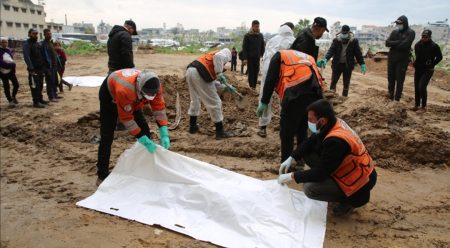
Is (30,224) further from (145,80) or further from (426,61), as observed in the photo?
(426,61)

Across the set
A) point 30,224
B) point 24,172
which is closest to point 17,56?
point 24,172

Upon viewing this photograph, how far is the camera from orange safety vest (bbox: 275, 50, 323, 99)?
3215 mm

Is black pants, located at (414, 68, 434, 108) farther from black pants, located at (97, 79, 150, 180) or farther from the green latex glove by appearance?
black pants, located at (97, 79, 150, 180)

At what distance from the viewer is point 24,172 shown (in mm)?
3738

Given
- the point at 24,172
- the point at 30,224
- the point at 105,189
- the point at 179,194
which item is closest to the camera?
the point at 30,224

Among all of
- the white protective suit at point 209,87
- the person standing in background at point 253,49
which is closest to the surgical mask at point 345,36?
the person standing in background at point 253,49

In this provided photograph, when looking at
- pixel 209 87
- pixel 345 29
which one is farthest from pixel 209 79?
pixel 345 29

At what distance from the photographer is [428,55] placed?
6.08 meters

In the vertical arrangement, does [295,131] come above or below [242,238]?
above

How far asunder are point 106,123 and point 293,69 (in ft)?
5.94

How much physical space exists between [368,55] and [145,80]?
54.3ft

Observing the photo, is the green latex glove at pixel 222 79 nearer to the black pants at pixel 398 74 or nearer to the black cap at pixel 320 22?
the black cap at pixel 320 22

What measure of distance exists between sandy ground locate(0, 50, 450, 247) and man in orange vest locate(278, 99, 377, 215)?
11.4 inches

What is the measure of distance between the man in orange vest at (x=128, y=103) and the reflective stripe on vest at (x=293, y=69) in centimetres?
115
